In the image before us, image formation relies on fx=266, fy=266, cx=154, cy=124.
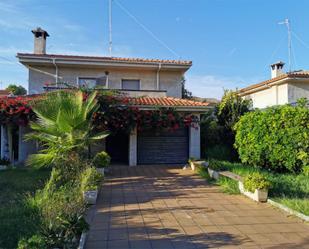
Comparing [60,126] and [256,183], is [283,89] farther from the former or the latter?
[60,126]

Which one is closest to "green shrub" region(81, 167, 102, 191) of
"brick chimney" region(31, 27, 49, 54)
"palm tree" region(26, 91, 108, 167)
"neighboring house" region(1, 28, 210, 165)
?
"palm tree" region(26, 91, 108, 167)

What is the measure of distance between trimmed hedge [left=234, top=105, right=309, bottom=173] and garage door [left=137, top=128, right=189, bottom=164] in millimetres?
3802

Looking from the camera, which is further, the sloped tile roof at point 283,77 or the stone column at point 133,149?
the sloped tile roof at point 283,77

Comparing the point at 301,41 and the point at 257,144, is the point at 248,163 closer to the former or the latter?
the point at 257,144

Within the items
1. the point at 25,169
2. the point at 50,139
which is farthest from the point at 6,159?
the point at 50,139

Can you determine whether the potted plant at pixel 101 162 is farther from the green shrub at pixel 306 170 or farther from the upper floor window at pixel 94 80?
the green shrub at pixel 306 170

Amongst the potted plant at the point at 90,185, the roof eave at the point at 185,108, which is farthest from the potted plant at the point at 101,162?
the roof eave at the point at 185,108

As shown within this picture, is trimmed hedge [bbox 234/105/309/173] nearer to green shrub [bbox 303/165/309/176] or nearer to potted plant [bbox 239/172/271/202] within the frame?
green shrub [bbox 303/165/309/176]

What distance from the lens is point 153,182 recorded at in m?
10.1

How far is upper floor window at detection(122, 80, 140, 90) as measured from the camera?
55.9 ft

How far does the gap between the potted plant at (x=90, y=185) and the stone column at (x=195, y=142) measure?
24.9 ft

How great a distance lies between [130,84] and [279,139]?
31.9 feet

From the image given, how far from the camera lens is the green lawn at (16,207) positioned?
5008 mm

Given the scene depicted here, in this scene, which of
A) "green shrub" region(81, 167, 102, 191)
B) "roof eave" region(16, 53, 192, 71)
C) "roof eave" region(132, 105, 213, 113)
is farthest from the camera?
"roof eave" region(16, 53, 192, 71)
